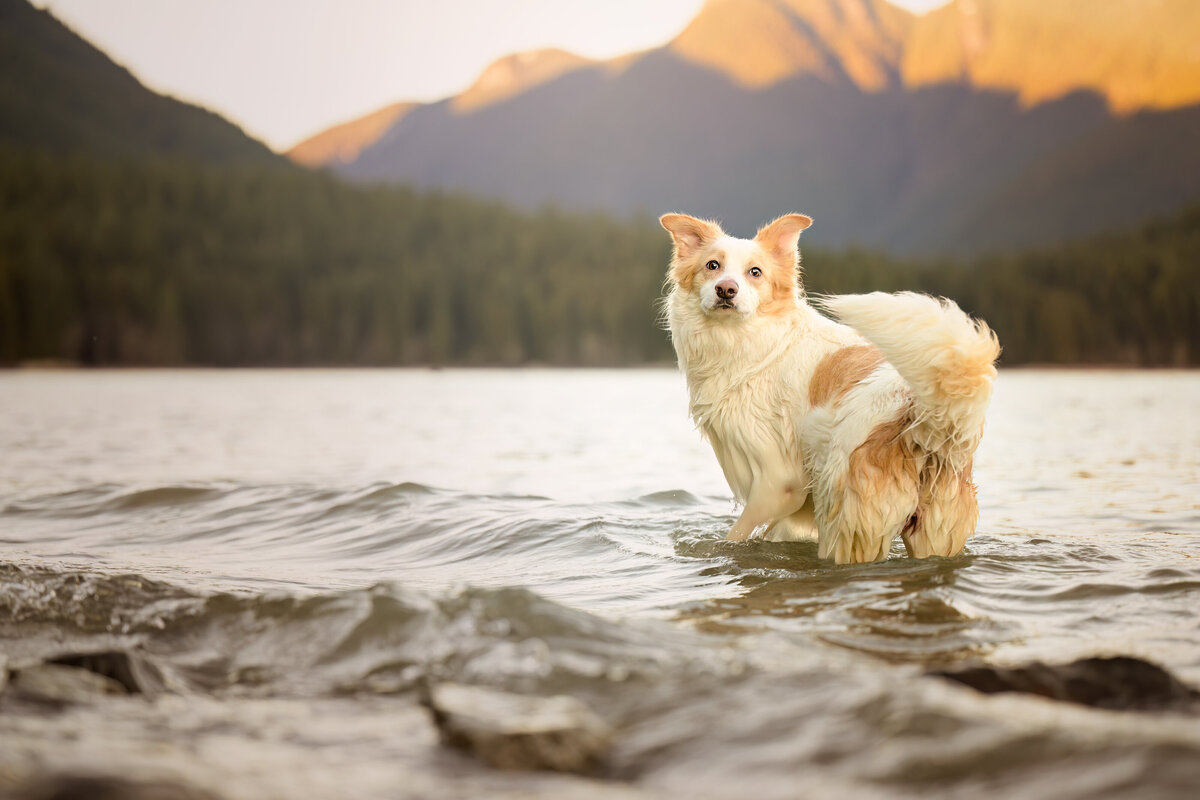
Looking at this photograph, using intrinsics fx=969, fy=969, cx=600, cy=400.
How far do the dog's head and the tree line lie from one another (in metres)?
89.9

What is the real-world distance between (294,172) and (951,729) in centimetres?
13658

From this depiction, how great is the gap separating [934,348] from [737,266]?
1.89 meters

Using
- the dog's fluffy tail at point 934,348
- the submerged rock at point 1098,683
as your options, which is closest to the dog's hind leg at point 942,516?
the dog's fluffy tail at point 934,348

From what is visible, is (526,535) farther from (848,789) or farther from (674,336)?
(848,789)

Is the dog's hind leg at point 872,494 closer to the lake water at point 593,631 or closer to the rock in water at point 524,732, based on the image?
the lake water at point 593,631

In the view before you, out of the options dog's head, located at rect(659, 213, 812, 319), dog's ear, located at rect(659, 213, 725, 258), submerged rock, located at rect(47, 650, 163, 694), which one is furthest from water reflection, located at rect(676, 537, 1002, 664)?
submerged rock, located at rect(47, 650, 163, 694)

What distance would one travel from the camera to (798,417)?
6.77 meters

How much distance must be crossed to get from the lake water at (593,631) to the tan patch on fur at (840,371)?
44.6 inches

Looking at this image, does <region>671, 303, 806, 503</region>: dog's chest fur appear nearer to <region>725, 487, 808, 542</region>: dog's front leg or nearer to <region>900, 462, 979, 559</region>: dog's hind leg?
<region>725, 487, 808, 542</region>: dog's front leg

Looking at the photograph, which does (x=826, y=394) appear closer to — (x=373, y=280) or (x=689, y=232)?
(x=689, y=232)

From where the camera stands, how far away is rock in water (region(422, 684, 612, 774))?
10.4 feet

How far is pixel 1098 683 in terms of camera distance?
368 centimetres

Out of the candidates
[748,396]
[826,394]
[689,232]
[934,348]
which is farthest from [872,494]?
[689,232]

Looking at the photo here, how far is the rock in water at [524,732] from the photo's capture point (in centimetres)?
316
